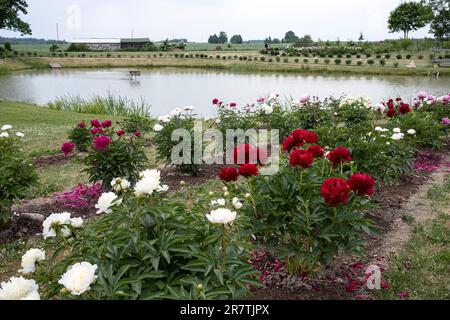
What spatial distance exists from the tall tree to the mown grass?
34.8 meters

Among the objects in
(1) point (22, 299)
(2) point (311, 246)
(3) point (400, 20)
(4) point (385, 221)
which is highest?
(3) point (400, 20)

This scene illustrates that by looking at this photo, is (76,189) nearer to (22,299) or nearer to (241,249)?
(241,249)

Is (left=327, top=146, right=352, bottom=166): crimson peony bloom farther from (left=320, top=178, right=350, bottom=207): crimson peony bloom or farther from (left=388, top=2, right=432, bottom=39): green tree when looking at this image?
(left=388, top=2, right=432, bottom=39): green tree

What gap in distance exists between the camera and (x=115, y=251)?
6.05ft

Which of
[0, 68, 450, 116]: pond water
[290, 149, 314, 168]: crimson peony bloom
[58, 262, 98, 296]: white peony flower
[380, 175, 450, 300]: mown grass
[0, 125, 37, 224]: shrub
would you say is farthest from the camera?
[0, 68, 450, 116]: pond water

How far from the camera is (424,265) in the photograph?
10.1 ft

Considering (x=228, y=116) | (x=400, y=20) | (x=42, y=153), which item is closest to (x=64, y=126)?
(x=42, y=153)

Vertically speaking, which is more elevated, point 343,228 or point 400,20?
point 400,20

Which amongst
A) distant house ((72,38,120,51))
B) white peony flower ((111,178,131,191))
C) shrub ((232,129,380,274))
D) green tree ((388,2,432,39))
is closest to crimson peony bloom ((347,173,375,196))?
shrub ((232,129,380,274))

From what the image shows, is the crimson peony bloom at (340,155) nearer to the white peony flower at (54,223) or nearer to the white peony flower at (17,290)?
the white peony flower at (54,223)

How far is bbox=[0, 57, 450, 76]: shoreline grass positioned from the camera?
27.9 meters

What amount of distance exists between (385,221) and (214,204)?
7.25 ft

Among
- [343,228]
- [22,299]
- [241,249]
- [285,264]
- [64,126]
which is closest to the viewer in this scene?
[22,299]

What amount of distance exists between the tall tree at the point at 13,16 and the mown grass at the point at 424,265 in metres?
34.8
